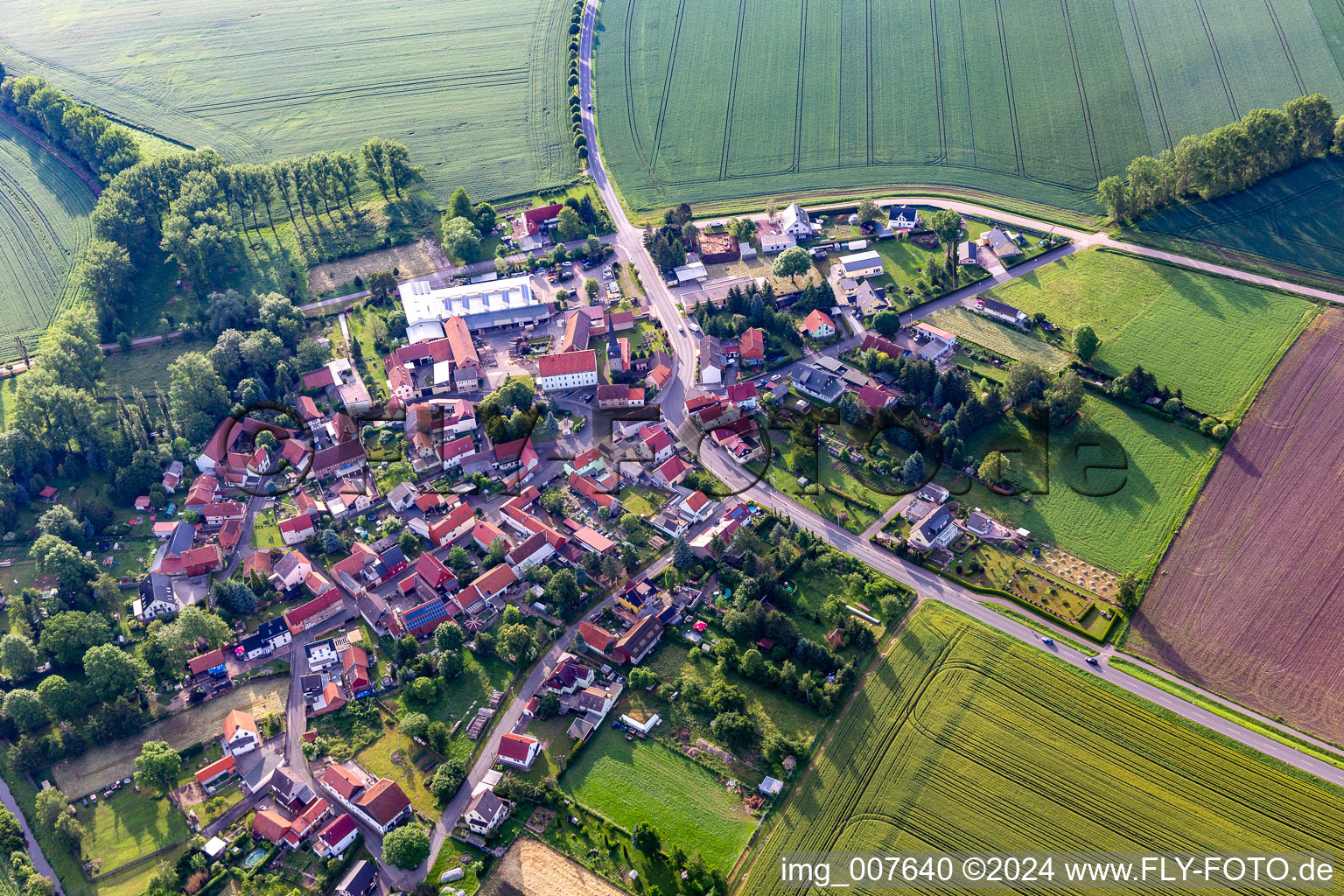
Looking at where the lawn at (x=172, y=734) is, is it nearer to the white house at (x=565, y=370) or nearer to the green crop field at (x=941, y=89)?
the white house at (x=565, y=370)

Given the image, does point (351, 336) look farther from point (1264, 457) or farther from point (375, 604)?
point (1264, 457)

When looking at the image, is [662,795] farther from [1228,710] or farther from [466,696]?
[1228,710]

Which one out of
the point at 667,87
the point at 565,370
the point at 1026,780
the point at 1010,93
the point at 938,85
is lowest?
the point at 1026,780

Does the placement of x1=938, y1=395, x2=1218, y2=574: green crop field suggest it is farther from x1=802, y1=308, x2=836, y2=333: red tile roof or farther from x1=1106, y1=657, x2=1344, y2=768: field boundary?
x1=802, y1=308, x2=836, y2=333: red tile roof

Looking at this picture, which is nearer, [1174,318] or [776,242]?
[1174,318]

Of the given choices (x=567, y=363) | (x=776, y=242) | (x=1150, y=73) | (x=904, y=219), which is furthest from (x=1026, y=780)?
(x=1150, y=73)
